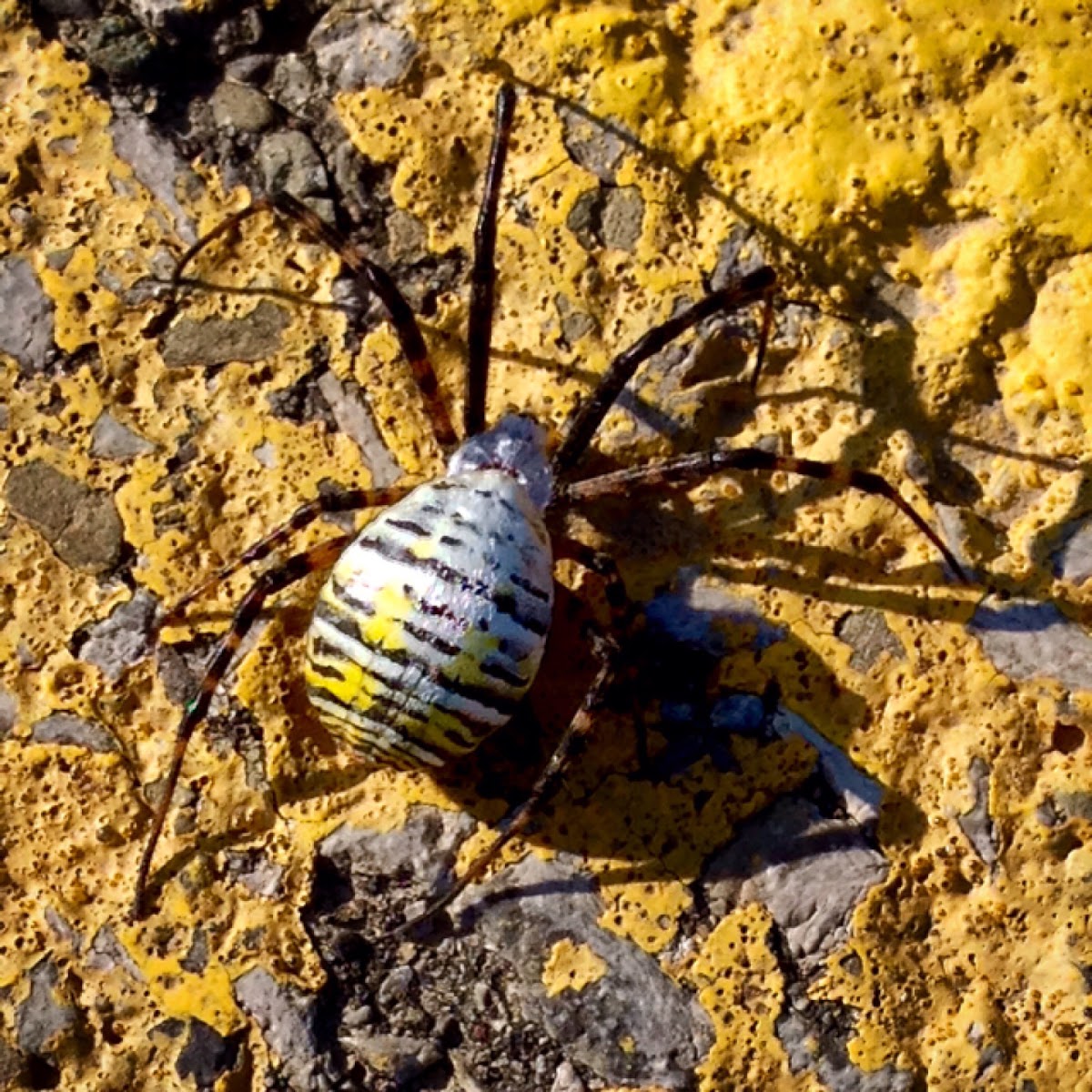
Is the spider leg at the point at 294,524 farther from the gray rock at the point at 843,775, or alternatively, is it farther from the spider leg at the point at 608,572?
the gray rock at the point at 843,775

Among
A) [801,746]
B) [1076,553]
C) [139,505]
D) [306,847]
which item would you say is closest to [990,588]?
[1076,553]

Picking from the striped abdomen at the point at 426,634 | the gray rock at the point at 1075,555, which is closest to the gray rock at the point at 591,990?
the striped abdomen at the point at 426,634

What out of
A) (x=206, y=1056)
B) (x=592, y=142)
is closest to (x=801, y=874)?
(x=206, y=1056)

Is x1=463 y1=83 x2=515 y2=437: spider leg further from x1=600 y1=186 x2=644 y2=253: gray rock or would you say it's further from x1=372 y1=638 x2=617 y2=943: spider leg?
x1=372 y1=638 x2=617 y2=943: spider leg

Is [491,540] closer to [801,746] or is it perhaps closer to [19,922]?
[801,746]

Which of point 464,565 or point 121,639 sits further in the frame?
point 121,639

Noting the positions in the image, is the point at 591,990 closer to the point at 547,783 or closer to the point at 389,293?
the point at 547,783

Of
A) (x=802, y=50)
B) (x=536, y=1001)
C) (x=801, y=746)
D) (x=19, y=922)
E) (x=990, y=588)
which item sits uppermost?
(x=802, y=50)
